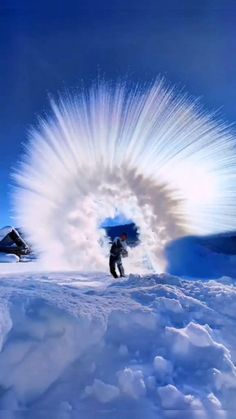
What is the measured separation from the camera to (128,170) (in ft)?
6.29

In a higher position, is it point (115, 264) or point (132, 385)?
point (115, 264)

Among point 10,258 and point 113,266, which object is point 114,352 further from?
point 10,258

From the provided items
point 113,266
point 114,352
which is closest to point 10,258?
point 113,266

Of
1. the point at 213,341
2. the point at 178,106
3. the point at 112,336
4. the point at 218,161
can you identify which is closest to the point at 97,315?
the point at 112,336

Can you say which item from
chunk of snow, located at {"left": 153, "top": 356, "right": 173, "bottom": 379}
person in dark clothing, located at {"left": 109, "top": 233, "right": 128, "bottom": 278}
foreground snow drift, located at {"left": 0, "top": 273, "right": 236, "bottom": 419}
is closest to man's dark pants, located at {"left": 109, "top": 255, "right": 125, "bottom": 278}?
person in dark clothing, located at {"left": 109, "top": 233, "right": 128, "bottom": 278}

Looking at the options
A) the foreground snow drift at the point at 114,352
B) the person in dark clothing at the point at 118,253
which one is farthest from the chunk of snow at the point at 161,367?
the person in dark clothing at the point at 118,253

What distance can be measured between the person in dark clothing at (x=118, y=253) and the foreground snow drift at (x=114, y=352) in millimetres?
112

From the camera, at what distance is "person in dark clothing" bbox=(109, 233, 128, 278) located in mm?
1882

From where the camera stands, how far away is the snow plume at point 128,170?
1845mm

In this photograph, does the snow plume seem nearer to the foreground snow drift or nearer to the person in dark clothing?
the person in dark clothing

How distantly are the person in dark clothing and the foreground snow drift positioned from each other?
11 centimetres

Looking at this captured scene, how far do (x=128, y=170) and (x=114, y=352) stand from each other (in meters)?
0.87

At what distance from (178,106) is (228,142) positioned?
0.30 m

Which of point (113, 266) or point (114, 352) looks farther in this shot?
point (113, 266)
